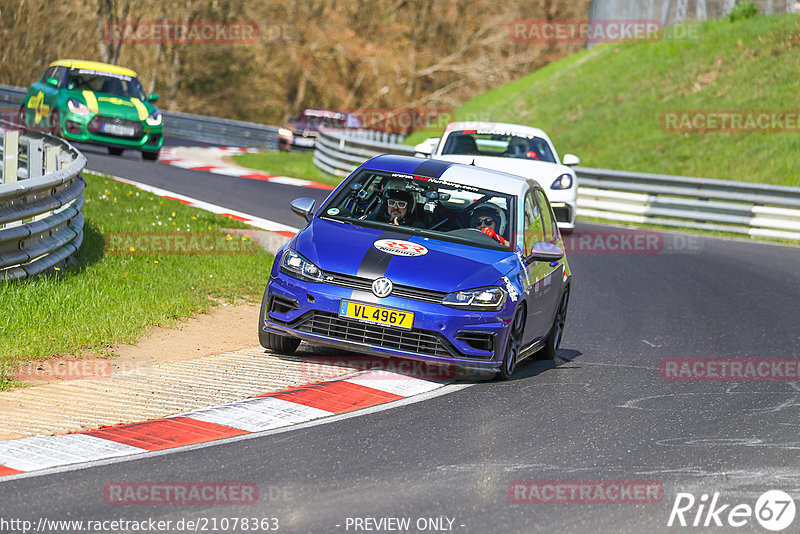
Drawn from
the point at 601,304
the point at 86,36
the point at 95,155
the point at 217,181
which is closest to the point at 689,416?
the point at 601,304

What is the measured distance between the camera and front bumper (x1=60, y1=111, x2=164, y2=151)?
873 inches

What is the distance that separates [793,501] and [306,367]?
12.1ft

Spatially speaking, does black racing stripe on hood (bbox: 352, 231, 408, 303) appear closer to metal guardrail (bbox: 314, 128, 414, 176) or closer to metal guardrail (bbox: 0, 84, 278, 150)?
metal guardrail (bbox: 314, 128, 414, 176)

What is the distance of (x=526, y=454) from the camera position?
6.32 metres

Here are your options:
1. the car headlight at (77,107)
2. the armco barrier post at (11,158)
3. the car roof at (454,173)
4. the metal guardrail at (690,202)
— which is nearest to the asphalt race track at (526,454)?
the car roof at (454,173)

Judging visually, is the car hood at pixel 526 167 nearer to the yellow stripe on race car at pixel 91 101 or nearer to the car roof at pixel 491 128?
the car roof at pixel 491 128

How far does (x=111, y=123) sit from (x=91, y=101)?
21.9 inches

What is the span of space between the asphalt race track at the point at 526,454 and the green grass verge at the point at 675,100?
17.6m

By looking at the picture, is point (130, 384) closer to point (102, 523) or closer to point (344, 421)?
point (344, 421)

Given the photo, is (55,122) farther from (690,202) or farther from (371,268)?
(371,268)

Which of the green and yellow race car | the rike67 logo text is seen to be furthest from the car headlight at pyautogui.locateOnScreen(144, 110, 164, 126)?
the rike67 logo text

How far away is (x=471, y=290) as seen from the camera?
7.95 m

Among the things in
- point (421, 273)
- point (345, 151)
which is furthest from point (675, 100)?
point (421, 273)

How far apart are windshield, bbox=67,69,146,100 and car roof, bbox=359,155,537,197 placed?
47.9 ft
